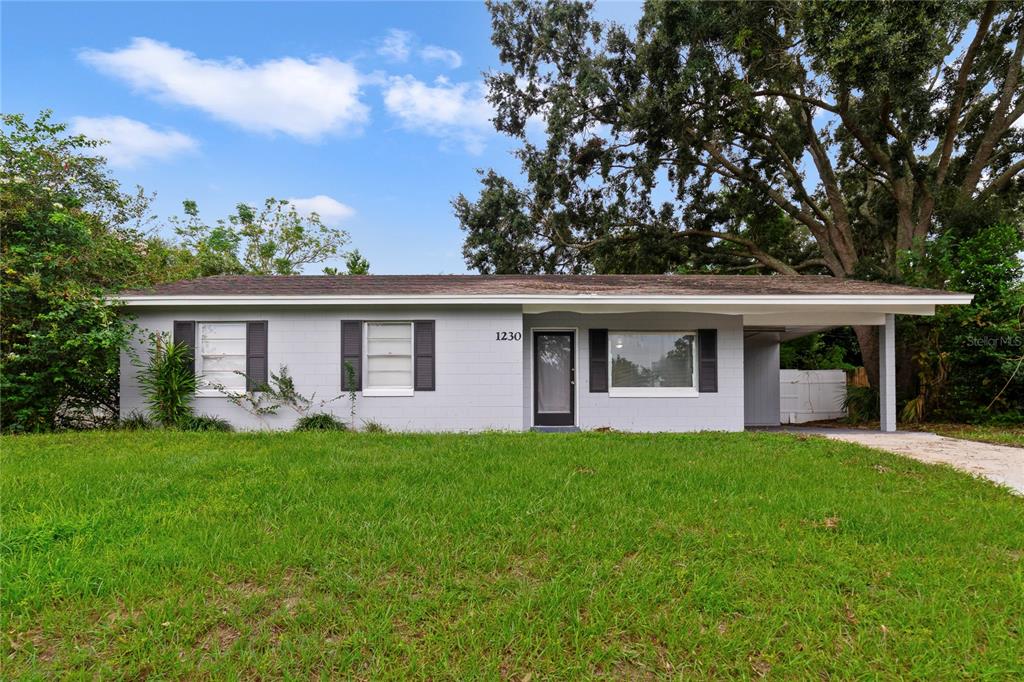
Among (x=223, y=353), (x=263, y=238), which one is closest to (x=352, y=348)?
(x=223, y=353)

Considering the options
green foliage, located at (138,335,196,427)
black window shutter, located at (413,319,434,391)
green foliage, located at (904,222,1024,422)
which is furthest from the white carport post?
green foliage, located at (138,335,196,427)

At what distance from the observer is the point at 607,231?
55.8 feet

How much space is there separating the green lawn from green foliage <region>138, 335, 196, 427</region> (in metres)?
3.61

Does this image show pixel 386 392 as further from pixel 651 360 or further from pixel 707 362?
pixel 707 362

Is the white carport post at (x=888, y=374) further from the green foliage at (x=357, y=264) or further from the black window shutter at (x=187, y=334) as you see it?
the green foliage at (x=357, y=264)

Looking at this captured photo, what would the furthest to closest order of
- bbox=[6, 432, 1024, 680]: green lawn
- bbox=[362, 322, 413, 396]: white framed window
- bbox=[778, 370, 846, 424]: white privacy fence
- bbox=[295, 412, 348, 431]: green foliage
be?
bbox=[778, 370, 846, 424]: white privacy fence
bbox=[362, 322, 413, 396]: white framed window
bbox=[295, 412, 348, 431]: green foliage
bbox=[6, 432, 1024, 680]: green lawn

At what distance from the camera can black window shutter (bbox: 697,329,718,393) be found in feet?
32.6

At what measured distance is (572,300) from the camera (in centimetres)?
899

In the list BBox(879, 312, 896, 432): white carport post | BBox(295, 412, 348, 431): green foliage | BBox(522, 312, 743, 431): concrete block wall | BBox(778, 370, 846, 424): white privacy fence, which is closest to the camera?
BBox(295, 412, 348, 431): green foliage

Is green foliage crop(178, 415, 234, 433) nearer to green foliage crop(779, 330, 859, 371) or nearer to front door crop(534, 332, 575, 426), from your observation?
front door crop(534, 332, 575, 426)

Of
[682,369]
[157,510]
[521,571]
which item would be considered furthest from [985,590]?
[682,369]

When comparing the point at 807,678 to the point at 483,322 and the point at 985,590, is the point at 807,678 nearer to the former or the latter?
the point at 985,590

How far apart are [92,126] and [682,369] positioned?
45.0 ft

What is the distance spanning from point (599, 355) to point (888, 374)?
566 centimetres
